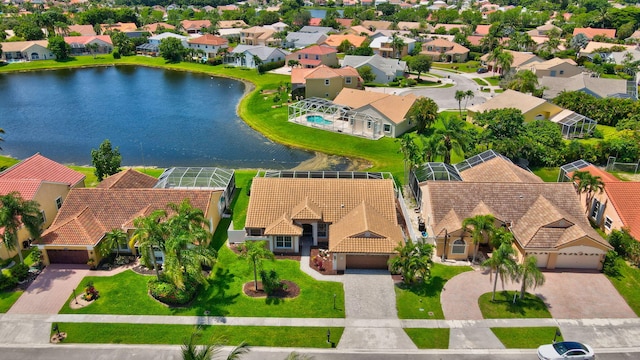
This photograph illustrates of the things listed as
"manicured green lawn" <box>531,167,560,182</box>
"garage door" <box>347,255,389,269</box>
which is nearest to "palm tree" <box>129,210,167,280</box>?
"garage door" <box>347,255,389,269</box>

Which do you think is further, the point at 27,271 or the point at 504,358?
the point at 27,271

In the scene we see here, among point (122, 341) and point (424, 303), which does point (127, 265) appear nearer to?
point (122, 341)

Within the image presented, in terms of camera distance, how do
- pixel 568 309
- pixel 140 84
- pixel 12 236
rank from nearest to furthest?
pixel 568 309 → pixel 12 236 → pixel 140 84

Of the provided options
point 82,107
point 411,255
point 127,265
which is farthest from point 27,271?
point 82,107

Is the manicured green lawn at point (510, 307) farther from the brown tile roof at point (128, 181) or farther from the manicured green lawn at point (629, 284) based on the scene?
the brown tile roof at point (128, 181)

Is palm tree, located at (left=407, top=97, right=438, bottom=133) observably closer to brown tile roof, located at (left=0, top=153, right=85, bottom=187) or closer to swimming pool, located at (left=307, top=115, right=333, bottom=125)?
swimming pool, located at (left=307, top=115, right=333, bottom=125)

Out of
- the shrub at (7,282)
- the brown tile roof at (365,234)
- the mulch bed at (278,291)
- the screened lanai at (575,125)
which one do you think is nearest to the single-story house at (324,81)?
the screened lanai at (575,125)

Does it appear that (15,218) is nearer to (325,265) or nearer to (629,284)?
(325,265)
